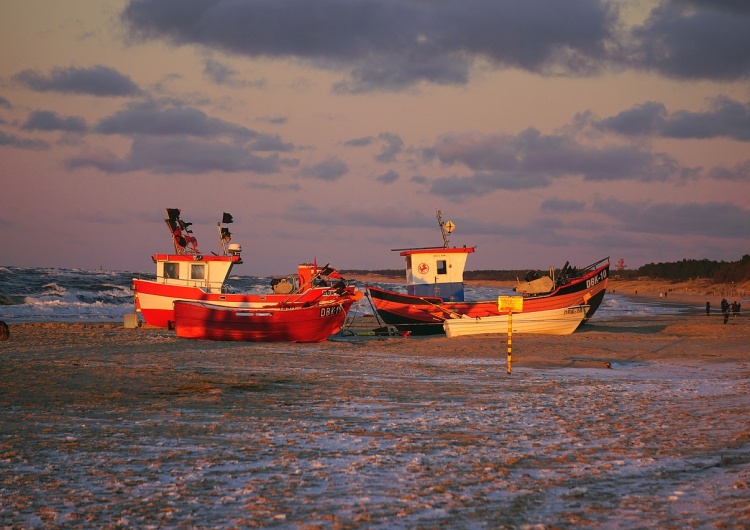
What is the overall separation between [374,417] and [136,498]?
516cm

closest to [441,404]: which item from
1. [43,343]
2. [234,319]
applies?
[234,319]

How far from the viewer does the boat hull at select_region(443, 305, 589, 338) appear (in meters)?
30.8

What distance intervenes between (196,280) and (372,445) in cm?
2583

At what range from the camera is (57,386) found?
1509 centimetres

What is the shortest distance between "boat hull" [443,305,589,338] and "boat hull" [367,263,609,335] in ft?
2.87

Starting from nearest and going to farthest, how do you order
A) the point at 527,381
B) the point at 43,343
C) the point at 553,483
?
1. the point at 553,483
2. the point at 527,381
3. the point at 43,343

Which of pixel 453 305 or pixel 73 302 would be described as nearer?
pixel 453 305

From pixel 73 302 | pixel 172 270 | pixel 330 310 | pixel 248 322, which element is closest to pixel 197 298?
pixel 172 270

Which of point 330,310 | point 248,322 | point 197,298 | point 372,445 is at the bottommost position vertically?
point 372,445

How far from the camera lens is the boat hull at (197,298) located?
30.6 m

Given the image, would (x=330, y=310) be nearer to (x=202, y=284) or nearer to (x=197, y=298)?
(x=197, y=298)

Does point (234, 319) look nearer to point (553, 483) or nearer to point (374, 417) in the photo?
point (374, 417)

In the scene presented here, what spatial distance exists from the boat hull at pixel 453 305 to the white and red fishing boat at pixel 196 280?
2933 mm

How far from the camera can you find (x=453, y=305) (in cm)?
3406
